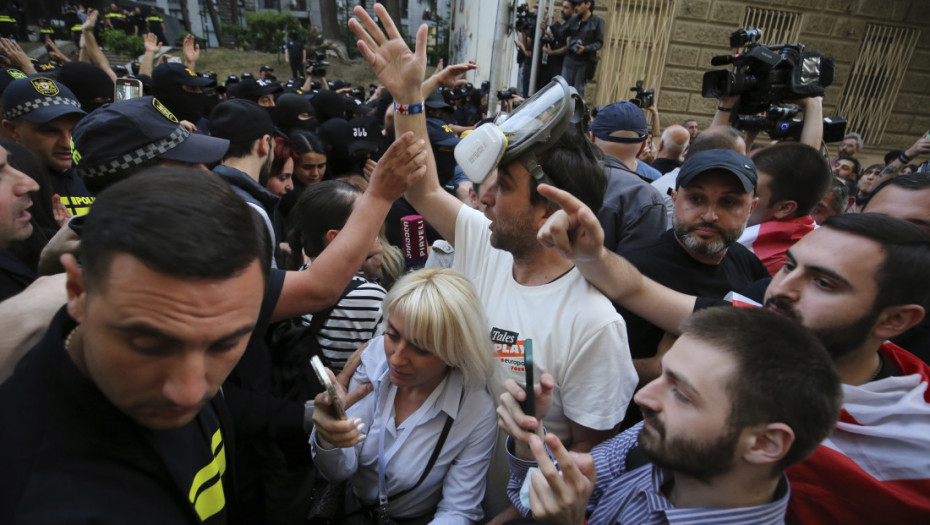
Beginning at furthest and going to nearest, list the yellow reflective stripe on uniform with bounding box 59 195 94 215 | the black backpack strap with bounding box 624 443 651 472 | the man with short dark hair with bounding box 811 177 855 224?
the man with short dark hair with bounding box 811 177 855 224
the yellow reflective stripe on uniform with bounding box 59 195 94 215
the black backpack strap with bounding box 624 443 651 472

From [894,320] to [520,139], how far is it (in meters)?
1.38

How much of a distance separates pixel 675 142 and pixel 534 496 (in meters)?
4.66

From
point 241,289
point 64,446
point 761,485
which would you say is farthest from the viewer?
point 761,485

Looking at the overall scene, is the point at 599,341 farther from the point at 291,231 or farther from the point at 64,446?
the point at 291,231

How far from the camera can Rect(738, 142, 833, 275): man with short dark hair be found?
A: 2.90m

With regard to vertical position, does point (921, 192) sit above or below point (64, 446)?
above

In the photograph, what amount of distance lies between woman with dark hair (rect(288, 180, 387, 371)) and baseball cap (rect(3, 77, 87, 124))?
165 centimetres

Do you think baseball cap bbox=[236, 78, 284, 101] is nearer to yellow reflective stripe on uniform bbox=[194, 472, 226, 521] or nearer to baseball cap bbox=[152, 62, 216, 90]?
baseball cap bbox=[152, 62, 216, 90]

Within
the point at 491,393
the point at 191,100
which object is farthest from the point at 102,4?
the point at 491,393

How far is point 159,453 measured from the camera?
1.04 metres

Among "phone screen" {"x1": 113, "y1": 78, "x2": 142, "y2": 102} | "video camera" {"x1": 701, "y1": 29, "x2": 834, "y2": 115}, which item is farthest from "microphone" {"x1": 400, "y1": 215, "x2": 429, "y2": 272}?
"video camera" {"x1": 701, "y1": 29, "x2": 834, "y2": 115}

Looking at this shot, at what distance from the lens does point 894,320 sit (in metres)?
1.56

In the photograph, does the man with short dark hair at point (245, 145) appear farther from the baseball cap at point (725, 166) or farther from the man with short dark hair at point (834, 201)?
the man with short dark hair at point (834, 201)

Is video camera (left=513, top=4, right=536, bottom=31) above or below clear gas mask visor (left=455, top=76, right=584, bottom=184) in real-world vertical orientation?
above
